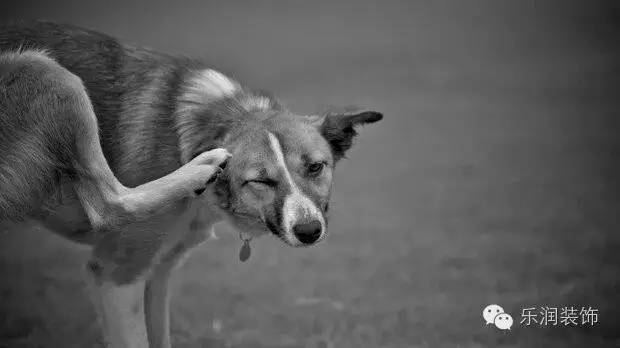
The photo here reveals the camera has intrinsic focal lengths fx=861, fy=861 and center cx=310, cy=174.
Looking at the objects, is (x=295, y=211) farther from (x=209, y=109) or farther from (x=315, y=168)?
(x=209, y=109)

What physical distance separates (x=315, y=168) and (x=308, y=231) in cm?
37

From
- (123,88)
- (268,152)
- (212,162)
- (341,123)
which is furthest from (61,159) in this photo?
(341,123)

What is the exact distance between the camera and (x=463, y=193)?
10.3 meters

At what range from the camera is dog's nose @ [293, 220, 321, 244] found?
4.05 metres

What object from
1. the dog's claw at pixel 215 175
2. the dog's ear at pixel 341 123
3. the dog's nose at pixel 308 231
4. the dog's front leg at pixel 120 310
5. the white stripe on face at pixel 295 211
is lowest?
the dog's front leg at pixel 120 310

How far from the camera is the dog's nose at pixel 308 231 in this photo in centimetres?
405

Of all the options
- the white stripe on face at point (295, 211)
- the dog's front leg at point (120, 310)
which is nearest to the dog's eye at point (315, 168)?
the white stripe on face at point (295, 211)

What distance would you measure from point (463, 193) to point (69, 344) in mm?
5784

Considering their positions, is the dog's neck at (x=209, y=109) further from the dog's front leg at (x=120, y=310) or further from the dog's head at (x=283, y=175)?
the dog's front leg at (x=120, y=310)

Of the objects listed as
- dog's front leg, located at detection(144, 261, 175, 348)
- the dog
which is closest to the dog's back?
the dog

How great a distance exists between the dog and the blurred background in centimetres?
36

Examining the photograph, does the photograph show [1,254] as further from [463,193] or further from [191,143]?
[463,193]

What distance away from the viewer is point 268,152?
4.23 m

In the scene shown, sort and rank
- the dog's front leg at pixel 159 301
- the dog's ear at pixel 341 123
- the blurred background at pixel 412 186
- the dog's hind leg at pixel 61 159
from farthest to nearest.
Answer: the blurred background at pixel 412 186
the dog's front leg at pixel 159 301
the dog's ear at pixel 341 123
the dog's hind leg at pixel 61 159
